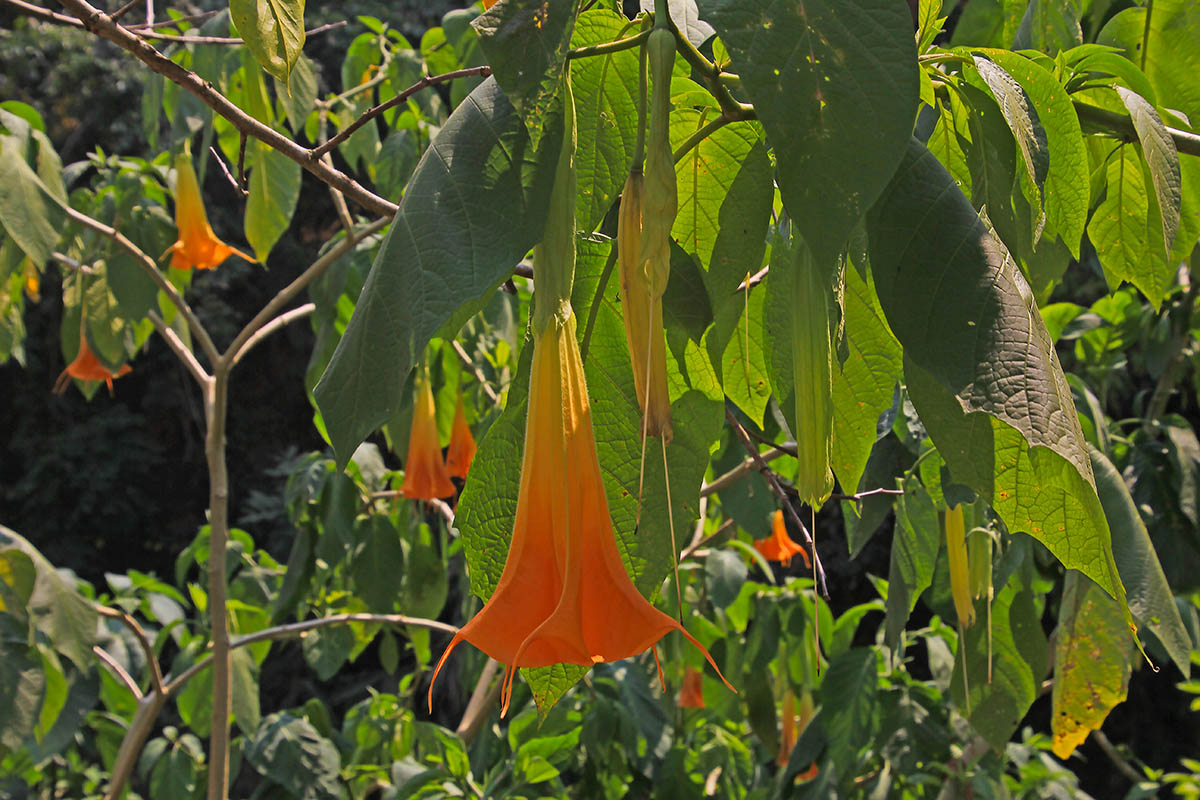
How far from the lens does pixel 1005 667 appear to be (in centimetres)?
88

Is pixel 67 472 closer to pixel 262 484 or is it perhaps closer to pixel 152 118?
pixel 262 484

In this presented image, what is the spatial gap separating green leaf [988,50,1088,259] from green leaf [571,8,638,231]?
15 centimetres

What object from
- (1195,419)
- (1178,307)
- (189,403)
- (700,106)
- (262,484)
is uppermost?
(700,106)

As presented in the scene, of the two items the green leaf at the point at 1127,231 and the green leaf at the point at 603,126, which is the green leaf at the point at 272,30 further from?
the green leaf at the point at 1127,231

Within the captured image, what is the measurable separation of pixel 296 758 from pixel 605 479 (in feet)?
4.13

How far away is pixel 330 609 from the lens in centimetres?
184

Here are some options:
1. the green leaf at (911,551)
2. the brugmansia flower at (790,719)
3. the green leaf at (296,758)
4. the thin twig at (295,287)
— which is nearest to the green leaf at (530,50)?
the green leaf at (911,551)

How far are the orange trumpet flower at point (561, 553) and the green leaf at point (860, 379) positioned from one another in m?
0.16

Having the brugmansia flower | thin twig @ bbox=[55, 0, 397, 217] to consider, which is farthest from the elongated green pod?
the brugmansia flower

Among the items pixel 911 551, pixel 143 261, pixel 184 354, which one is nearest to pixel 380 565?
pixel 184 354

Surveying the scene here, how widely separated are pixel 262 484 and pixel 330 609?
11.7ft

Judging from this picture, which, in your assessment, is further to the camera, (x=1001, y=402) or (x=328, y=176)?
(x=328, y=176)

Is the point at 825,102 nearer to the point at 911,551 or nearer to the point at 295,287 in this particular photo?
the point at 911,551

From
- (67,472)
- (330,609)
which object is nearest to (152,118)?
(330,609)
